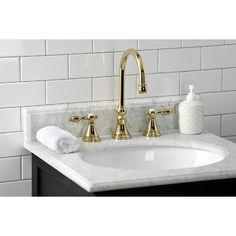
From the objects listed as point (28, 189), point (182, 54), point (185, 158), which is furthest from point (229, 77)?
point (28, 189)

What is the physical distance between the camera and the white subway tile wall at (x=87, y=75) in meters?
3.24

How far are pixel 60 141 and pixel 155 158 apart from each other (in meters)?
0.42

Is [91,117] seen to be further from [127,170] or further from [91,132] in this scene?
[127,170]

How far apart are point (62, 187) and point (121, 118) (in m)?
0.44

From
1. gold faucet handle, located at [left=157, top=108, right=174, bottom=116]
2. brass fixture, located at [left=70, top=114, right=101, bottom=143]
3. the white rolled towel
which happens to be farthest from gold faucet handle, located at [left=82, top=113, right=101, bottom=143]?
gold faucet handle, located at [left=157, top=108, right=174, bottom=116]

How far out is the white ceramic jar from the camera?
3393 mm

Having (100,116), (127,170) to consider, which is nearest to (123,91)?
(100,116)

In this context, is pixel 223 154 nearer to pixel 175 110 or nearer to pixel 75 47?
pixel 175 110

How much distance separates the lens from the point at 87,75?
132 inches

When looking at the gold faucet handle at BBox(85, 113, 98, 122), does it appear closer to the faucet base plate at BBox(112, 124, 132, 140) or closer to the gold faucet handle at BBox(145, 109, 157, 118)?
the faucet base plate at BBox(112, 124, 132, 140)

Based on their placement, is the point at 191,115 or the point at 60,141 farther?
the point at 191,115

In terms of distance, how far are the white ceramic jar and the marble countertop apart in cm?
7

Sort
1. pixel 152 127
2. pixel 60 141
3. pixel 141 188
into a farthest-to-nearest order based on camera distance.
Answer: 1. pixel 152 127
2. pixel 60 141
3. pixel 141 188

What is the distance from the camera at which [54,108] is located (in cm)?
329
